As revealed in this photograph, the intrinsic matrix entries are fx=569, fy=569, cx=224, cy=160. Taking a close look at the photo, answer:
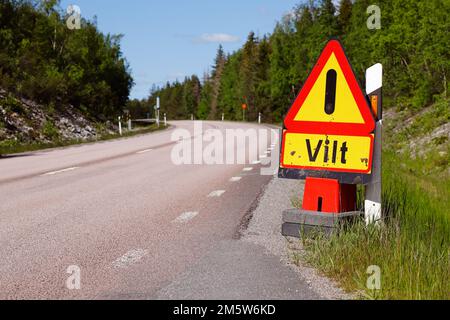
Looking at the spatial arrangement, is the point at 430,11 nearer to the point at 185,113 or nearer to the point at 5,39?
the point at 5,39

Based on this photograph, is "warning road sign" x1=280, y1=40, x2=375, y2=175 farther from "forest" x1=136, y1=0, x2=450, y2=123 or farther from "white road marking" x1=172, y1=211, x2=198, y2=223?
"forest" x1=136, y1=0, x2=450, y2=123

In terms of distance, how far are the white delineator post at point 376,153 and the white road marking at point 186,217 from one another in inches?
89.9

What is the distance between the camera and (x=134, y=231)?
6.02 m

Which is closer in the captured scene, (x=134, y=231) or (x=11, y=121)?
(x=134, y=231)

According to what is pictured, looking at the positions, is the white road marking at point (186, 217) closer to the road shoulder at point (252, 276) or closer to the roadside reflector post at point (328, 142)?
the road shoulder at point (252, 276)

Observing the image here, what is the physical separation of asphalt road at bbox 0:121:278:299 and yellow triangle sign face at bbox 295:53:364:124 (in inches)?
57.8

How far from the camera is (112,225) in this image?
6352 millimetres

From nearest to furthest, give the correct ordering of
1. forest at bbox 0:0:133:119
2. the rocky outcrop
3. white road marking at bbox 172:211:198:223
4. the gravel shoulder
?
the gravel shoulder → white road marking at bbox 172:211:198:223 → the rocky outcrop → forest at bbox 0:0:133:119

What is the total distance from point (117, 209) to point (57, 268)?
2946mm

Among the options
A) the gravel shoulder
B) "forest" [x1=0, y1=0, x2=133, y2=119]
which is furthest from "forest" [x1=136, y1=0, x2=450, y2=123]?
"forest" [x1=0, y1=0, x2=133, y2=119]

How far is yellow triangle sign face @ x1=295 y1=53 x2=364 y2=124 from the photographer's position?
16.9 feet

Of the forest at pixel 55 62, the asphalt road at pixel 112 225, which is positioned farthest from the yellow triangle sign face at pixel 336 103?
the forest at pixel 55 62

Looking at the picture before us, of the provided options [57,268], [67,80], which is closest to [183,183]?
[57,268]

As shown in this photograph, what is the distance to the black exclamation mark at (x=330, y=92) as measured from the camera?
5.20 meters
